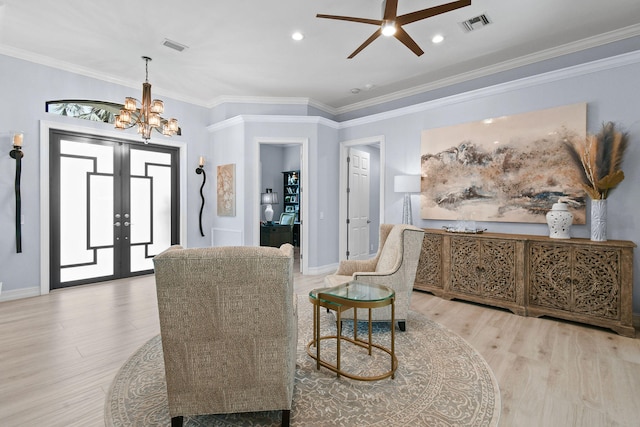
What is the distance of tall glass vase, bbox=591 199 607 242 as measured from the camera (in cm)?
313

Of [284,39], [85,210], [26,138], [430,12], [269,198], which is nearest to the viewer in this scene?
[430,12]

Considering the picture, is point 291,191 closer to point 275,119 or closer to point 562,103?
point 275,119

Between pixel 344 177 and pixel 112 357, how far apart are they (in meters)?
4.37

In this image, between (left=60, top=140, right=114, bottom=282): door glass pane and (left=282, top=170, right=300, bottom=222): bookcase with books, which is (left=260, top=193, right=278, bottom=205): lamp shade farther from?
(left=60, top=140, right=114, bottom=282): door glass pane

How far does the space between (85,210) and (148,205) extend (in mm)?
892

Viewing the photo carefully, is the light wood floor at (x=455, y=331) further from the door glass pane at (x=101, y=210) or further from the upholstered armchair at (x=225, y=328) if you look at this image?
the door glass pane at (x=101, y=210)

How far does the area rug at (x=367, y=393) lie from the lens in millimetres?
1755

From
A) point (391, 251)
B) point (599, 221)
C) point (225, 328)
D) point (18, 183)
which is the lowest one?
point (225, 328)

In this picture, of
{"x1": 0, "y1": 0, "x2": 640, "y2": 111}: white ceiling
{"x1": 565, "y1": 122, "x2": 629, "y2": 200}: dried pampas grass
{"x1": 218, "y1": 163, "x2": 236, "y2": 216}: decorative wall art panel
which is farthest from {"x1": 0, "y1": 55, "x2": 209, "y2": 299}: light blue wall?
{"x1": 565, "y1": 122, "x2": 629, "y2": 200}: dried pampas grass

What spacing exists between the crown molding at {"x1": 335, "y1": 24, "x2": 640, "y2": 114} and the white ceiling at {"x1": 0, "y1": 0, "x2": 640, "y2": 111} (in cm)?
1

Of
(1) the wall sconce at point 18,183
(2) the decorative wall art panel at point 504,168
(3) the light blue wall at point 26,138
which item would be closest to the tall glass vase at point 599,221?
(2) the decorative wall art panel at point 504,168

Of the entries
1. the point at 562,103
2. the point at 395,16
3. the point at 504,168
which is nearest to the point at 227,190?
the point at 395,16

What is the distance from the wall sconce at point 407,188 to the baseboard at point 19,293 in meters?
5.19

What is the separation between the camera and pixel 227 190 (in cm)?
564
